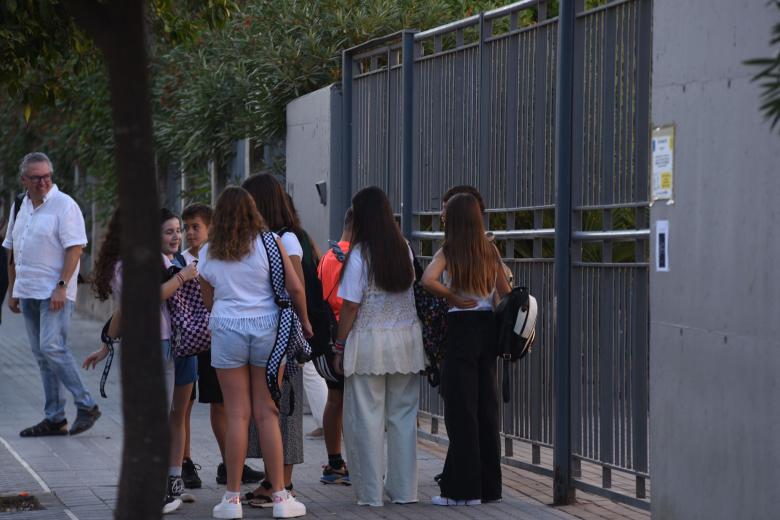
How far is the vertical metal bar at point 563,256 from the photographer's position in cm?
815

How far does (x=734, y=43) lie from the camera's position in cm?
607

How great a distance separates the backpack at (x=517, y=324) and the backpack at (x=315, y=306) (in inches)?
41.3

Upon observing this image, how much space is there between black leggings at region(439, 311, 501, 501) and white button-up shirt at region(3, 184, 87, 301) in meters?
3.96

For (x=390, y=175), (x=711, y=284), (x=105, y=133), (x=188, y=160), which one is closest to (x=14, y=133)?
(x=105, y=133)

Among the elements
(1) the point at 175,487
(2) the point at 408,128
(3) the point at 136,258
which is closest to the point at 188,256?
(1) the point at 175,487

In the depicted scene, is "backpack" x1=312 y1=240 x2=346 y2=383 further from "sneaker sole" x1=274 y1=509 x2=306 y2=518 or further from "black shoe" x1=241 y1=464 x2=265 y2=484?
"sneaker sole" x1=274 y1=509 x2=306 y2=518

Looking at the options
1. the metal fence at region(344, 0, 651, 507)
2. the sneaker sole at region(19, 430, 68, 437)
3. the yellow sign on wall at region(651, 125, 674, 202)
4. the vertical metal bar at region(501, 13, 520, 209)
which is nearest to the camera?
the yellow sign on wall at region(651, 125, 674, 202)

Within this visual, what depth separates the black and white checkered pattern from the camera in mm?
7535

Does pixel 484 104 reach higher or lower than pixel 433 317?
higher

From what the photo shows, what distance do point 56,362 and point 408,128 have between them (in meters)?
3.16

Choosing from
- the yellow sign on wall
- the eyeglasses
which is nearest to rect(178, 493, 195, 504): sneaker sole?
the yellow sign on wall

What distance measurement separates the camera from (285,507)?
764 centimetres

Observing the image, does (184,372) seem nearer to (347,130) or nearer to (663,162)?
(663,162)

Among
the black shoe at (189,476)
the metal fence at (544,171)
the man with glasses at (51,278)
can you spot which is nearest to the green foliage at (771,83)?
the metal fence at (544,171)
